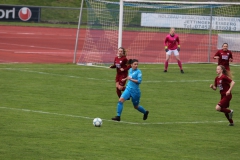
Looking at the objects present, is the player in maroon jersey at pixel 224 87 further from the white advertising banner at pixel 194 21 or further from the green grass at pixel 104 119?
the white advertising banner at pixel 194 21

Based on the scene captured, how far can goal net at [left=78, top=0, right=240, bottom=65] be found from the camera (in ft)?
108

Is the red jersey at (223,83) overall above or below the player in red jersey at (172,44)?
below

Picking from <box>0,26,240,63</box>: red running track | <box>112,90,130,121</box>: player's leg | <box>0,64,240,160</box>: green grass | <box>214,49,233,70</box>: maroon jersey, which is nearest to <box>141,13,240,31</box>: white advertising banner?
<box>0,26,240,63</box>: red running track

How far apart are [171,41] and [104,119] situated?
1310 cm

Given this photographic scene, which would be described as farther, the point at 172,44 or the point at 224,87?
the point at 172,44

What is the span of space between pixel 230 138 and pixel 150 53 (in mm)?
23232

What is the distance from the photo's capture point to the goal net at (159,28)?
3288 cm

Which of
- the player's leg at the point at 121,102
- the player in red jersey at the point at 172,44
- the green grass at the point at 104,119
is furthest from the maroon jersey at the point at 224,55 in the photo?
the player's leg at the point at 121,102

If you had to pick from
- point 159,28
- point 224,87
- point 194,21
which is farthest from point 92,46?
point 224,87

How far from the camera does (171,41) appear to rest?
30.0 metres

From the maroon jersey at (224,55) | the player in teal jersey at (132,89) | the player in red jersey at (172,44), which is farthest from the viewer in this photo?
the player in red jersey at (172,44)

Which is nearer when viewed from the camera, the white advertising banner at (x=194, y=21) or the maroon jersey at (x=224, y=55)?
the maroon jersey at (x=224, y=55)

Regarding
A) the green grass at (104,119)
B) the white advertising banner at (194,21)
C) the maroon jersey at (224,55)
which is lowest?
the green grass at (104,119)

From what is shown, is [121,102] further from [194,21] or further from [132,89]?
[194,21]
